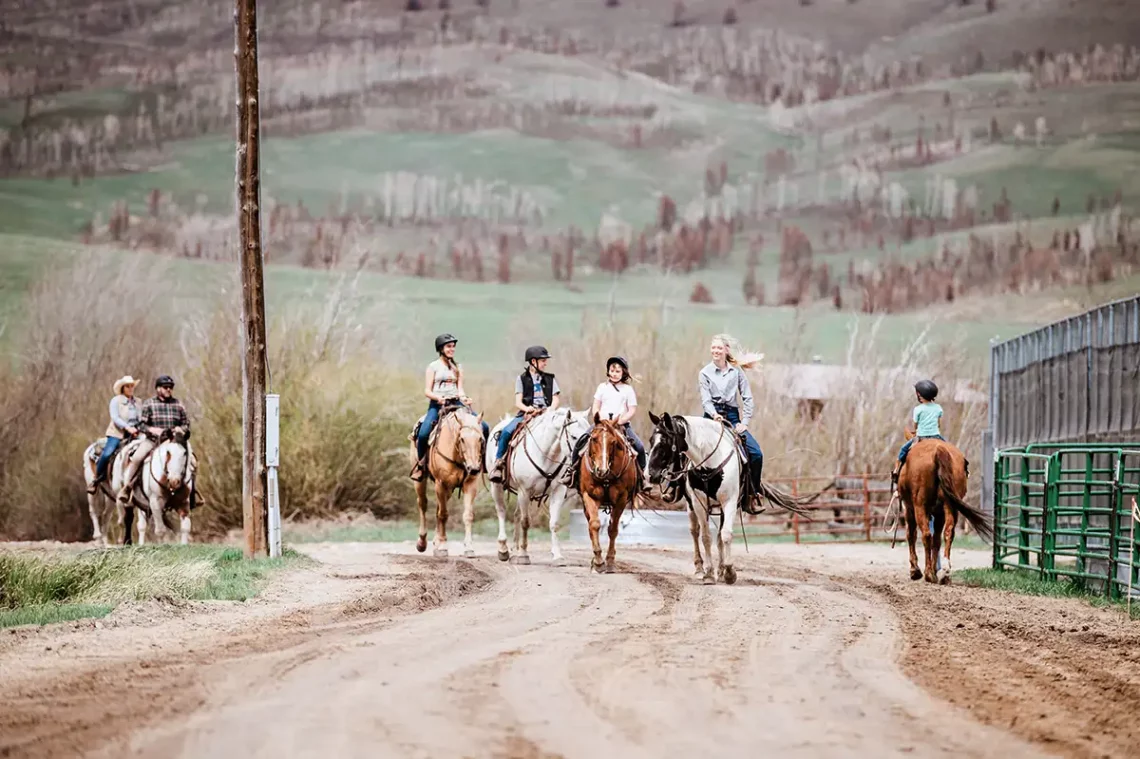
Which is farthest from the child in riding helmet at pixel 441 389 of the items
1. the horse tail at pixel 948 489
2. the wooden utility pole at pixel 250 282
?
the horse tail at pixel 948 489

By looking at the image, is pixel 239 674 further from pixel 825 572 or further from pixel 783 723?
pixel 825 572

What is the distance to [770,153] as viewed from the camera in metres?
95.2

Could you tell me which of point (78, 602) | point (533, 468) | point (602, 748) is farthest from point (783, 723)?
point (533, 468)

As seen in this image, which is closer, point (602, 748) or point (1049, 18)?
point (602, 748)

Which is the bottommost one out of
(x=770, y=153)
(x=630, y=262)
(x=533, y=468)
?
(x=533, y=468)

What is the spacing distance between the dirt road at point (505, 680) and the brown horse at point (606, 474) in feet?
7.34

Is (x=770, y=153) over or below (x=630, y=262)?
over

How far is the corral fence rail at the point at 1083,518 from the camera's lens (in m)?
16.9

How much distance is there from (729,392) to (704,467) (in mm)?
957

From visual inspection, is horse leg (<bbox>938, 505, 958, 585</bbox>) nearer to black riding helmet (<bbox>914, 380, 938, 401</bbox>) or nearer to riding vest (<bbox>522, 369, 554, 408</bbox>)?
black riding helmet (<bbox>914, 380, 938, 401</bbox>)

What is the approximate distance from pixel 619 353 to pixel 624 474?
2355cm

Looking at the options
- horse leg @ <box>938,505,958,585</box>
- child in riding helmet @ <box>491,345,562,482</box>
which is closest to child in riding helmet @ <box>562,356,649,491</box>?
child in riding helmet @ <box>491,345,562,482</box>

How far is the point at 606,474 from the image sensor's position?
61.8ft

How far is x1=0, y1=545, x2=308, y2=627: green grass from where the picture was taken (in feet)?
49.3
